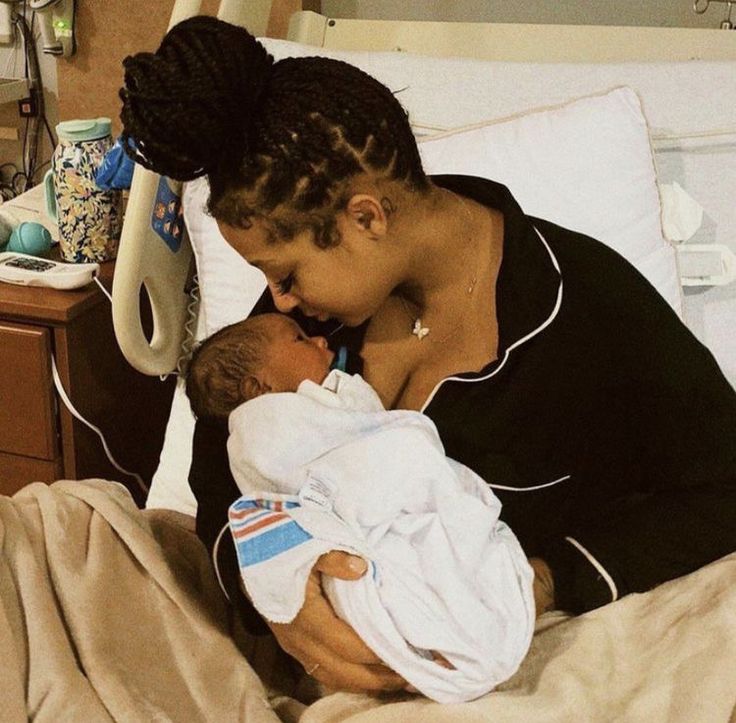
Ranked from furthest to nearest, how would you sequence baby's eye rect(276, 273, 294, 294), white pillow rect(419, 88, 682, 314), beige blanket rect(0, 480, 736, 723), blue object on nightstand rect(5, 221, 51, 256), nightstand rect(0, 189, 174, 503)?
blue object on nightstand rect(5, 221, 51, 256)
nightstand rect(0, 189, 174, 503)
white pillow rect(419, 88, 682, 314)
baby's eye rect(276, 273, 294, 294)
beige blanket rect(0, 480, 736, 723)

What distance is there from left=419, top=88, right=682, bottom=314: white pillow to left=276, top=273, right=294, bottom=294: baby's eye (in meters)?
0.44

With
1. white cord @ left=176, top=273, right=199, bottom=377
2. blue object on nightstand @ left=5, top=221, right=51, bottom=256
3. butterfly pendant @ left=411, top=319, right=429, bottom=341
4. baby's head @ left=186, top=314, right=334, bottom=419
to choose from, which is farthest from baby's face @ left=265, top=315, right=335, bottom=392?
blue object on nightstand @ left=5, top=221, right=51, bottom=256

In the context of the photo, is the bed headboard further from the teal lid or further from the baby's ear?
the baby's ear

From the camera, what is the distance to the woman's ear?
3.02 ft

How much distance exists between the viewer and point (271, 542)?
896 mm

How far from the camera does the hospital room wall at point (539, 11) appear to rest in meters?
1.75

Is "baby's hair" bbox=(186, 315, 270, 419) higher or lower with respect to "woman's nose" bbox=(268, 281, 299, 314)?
lower

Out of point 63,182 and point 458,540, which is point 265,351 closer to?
point 458,540

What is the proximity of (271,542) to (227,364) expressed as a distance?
0.24 m

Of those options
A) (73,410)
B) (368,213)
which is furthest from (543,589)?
(73,410)

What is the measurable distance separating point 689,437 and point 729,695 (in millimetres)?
275

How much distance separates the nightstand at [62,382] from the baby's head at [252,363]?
551 mm

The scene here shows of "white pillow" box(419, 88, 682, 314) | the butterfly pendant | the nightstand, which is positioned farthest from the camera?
the nightstand

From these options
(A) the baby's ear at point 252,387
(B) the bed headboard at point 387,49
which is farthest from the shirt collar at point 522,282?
(B) the bed headboard at point 387,49
